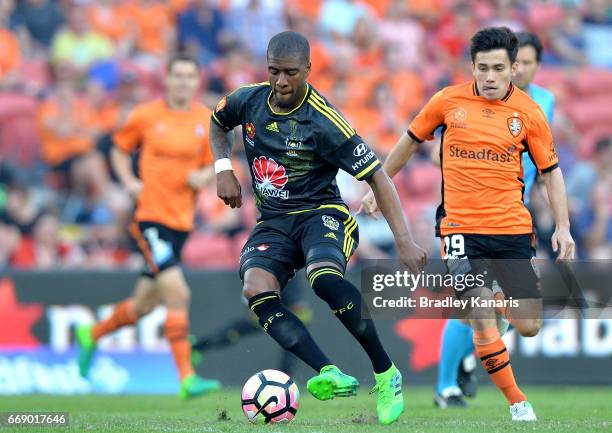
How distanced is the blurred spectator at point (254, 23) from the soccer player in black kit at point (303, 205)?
9.66 metres

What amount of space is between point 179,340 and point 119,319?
2.66ft

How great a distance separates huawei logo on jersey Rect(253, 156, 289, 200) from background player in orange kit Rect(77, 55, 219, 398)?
3358 mm

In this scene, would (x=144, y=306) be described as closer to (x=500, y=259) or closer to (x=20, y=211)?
(x=20, y=211)

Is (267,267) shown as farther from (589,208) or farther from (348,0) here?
(348,0)

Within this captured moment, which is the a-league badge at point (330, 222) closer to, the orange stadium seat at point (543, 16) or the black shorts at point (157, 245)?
the black shorts at point (157, 245)

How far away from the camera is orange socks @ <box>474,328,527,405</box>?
763 cm

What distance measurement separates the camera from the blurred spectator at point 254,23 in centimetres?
1738

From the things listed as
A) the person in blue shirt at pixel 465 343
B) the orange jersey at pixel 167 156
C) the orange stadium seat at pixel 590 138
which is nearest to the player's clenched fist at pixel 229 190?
the person in blue shirt at pixel 465 343

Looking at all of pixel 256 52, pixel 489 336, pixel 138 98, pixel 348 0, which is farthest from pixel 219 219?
pixel 489 336

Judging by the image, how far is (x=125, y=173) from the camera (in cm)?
1124

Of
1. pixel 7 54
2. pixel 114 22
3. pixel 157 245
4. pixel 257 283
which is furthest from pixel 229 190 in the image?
pixel 114 22

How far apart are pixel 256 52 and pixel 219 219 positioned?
3981 millimetres

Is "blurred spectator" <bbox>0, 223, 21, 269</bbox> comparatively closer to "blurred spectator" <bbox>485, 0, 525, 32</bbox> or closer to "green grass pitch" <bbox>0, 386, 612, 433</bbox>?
"green grass pitch" <bbox>0, 386, 612, 433</bbox>

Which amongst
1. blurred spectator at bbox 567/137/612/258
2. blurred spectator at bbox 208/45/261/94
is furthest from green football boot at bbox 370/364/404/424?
blurred spectator at bbox 208/45/261/94
